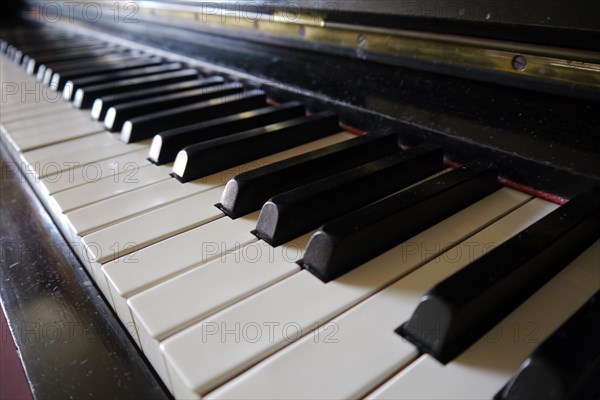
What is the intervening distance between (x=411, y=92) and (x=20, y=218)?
75 cm

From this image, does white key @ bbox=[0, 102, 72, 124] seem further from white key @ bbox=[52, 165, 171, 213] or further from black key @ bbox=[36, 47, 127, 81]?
white key @ bbox=[52, 165, 171, 213]

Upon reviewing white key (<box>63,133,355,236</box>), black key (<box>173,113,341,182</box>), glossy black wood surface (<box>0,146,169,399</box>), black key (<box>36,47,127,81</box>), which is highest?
black key (<box>173,113,341,182</box>)

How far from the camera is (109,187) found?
855mm

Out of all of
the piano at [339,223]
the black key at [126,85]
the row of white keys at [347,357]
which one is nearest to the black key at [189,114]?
the piano at [339,223]

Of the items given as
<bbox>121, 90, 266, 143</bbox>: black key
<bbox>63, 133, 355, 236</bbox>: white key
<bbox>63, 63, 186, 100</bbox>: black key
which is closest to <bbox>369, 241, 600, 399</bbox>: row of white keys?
<bbox>63, 133, 355, 236</bbox>: white key

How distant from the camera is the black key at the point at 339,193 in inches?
26.6

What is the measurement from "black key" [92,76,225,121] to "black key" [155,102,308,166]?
0.29m

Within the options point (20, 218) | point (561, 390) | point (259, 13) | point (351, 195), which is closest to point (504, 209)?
point (351, 195)

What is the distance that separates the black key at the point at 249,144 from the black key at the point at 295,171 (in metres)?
0.12

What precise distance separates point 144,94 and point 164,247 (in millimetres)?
707

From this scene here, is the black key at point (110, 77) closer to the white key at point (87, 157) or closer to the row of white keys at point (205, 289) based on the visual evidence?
the white key at point (87, 157)

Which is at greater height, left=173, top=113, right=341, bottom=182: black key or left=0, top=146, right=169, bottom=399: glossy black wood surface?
left=173, top=113, right=341, bottom=182: black key

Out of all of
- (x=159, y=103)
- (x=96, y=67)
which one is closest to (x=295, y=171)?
(x=159, y=103)

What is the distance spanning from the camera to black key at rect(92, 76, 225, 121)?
3.94 ft
